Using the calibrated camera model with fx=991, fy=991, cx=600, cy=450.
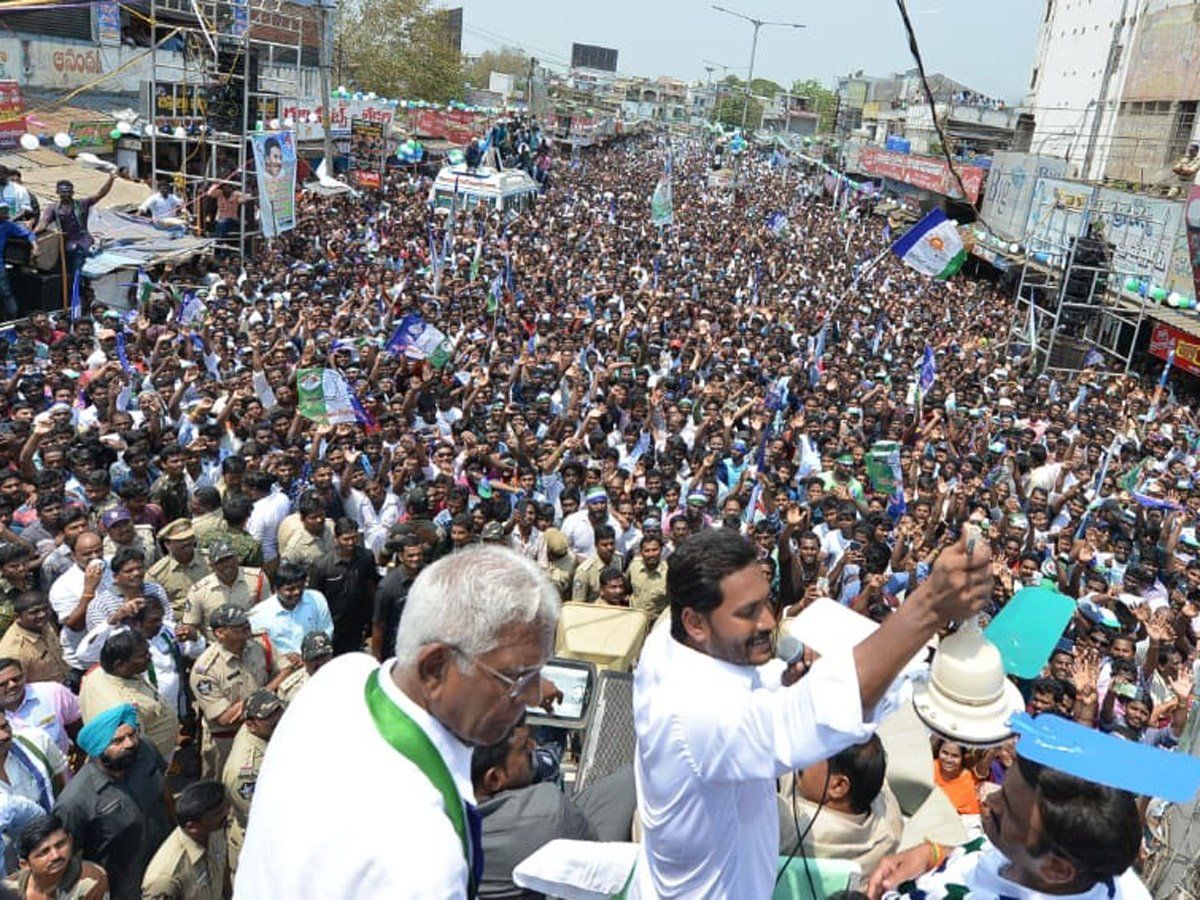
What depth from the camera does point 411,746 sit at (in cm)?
134

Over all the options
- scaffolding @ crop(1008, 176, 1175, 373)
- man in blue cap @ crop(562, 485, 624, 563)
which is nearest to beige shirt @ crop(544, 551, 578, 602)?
man in blue cap @ crop(562, 485, 624, 563)

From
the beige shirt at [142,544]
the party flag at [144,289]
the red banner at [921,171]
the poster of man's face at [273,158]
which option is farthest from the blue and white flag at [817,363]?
the red banner at [921,171]

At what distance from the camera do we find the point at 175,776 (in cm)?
514

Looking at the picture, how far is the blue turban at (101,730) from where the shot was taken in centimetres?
352

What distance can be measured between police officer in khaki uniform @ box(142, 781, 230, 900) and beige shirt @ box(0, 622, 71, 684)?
4.29ft

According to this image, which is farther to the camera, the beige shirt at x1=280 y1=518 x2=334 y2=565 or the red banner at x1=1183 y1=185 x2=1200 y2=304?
the red banner at x1=1183 y1=185 x2=1200 y2=304

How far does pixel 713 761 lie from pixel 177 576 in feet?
14.0

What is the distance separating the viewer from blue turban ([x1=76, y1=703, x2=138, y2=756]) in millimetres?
3521

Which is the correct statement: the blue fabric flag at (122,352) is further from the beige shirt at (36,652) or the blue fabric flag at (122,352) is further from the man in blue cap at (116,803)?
the man in blue cap at (116,803)

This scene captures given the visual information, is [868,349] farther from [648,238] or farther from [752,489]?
[648,238]

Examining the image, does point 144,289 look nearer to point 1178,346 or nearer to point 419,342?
→ point 419,342

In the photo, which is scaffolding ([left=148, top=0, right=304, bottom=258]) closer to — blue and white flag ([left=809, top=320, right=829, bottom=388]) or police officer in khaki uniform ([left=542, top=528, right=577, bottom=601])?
blue and white flag ([left=809, top=320, right=829, bottom=388])

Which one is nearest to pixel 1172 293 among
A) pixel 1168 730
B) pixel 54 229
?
pixel 1168 730

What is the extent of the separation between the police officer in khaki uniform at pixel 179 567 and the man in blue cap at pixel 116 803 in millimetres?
1508
